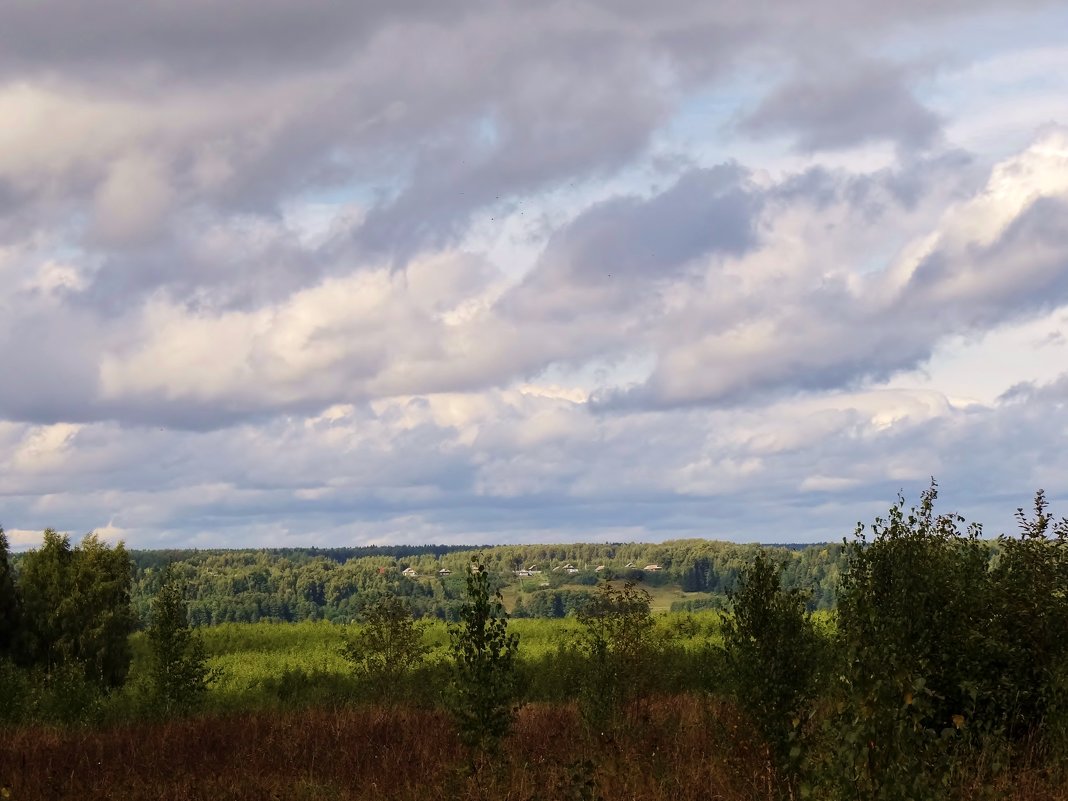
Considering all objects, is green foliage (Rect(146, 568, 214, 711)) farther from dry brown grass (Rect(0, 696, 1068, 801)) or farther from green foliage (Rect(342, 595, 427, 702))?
green foliage (Rect(342, 595, 427, 702))

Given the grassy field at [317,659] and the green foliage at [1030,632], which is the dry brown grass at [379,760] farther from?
the grassy field at [317,659]

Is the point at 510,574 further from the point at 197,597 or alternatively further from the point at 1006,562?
the point at 1006,562

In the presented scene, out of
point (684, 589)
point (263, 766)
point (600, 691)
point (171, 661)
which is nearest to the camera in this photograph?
point (263, 766)

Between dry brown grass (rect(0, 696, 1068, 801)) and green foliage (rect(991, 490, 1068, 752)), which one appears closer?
dry brown grass (rect(0, 696, 1068, 801))

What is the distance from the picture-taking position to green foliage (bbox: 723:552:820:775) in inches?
620

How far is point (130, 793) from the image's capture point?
17125mm

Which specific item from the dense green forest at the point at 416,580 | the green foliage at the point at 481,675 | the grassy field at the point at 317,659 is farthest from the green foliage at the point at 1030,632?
the dense green forest at the point at 416,580

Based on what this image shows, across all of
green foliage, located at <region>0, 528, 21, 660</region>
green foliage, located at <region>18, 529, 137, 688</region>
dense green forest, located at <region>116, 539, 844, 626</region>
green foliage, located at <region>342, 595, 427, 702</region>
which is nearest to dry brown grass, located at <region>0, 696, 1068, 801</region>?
green foliage, located at <region>342, 595, 427, 702</region>

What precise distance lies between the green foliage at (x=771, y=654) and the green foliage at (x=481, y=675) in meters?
3.39

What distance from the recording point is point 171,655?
3366 cm

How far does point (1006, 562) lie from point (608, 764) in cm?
884

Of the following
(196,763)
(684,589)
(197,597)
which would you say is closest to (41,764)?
(196,763)

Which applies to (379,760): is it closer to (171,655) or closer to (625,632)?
(625,632)

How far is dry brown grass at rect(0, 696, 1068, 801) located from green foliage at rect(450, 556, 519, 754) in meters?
0.54
